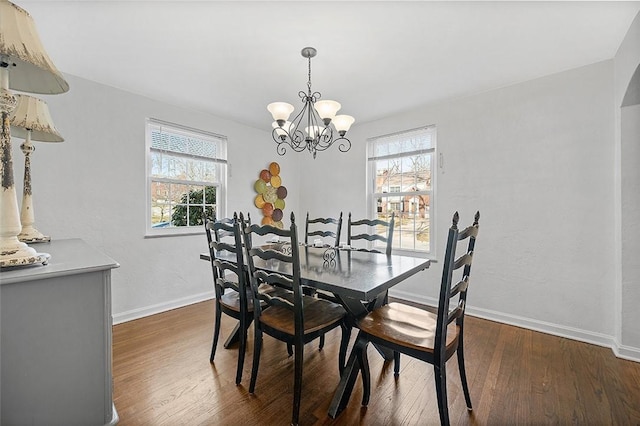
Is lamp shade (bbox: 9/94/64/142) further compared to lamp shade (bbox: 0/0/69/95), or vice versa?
lamp shade (bbox: 9/94/64/142)

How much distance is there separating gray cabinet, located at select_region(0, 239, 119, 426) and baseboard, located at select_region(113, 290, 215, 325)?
2130mm

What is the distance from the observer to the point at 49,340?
0.92m

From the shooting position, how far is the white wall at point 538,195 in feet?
7.67

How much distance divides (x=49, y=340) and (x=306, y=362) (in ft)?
5.19

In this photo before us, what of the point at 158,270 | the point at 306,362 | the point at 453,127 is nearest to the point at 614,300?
the point at 453,127

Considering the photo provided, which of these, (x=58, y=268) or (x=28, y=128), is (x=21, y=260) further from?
(x=28, y=128)

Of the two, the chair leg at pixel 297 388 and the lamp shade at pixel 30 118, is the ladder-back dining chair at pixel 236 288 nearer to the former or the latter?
the chair leg at pixel 297 388

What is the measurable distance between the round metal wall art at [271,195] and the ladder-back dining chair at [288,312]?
2.25 m

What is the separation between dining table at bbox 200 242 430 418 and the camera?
1488 mm

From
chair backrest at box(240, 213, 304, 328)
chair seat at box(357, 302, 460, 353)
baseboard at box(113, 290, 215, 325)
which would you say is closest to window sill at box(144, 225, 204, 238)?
baseboard at box(113, 290, 215, 325)

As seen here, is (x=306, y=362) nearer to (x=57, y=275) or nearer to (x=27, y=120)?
(x=57, y=275)

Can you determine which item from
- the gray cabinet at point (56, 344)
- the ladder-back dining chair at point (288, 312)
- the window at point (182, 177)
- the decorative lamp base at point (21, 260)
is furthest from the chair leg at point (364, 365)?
the window at point (182, 177)

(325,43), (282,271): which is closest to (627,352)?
(282,271)

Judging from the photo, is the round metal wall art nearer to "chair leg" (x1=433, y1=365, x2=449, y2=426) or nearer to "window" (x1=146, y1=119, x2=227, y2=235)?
"window" (x1=146, y1=119, x2=227, y2=235)
